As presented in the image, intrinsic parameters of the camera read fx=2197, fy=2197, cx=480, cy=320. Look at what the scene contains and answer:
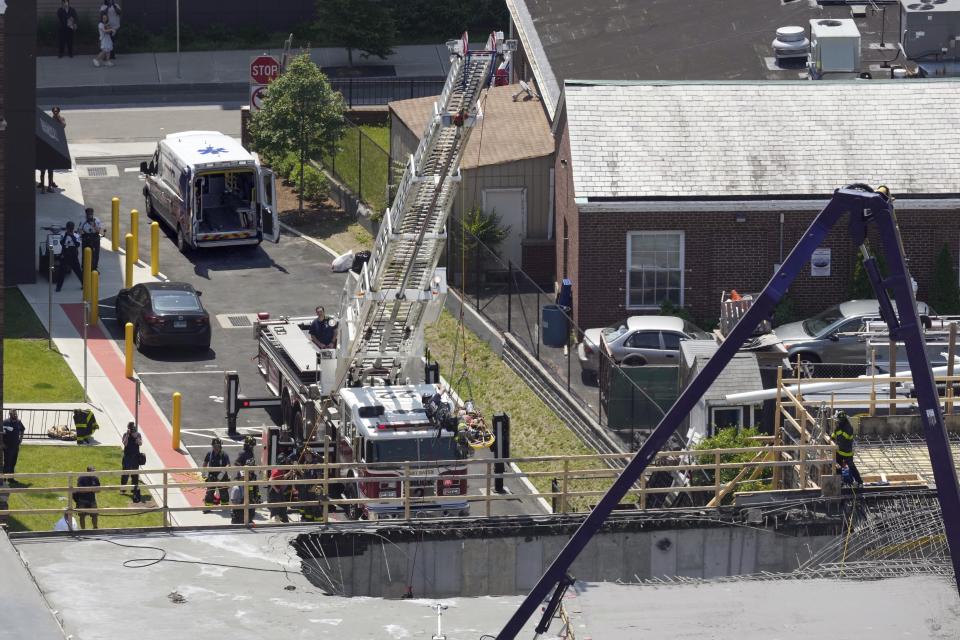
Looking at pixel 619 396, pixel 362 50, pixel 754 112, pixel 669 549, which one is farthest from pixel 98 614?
pixel 362 50

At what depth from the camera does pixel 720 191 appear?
4819 cm

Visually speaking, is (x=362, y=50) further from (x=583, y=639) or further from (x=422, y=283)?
(x=583, y=639)

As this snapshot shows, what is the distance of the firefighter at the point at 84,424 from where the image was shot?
1661 inches

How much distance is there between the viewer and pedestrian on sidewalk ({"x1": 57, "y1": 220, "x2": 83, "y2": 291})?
51.5m

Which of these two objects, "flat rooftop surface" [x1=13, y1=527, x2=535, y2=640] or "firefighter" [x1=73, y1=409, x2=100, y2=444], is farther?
"firefighter" [x1=73, y1=409, x2=100, y2=444]

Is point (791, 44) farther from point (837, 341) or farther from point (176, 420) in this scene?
point (176, 420)

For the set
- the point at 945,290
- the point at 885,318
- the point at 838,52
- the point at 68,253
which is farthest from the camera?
the point at 838,52

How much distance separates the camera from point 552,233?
2100 inches

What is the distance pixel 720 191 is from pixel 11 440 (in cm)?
1714

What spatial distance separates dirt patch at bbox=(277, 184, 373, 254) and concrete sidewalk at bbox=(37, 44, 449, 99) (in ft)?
34.9

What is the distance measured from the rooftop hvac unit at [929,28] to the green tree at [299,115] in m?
14.9

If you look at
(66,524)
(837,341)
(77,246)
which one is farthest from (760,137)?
(66,524)

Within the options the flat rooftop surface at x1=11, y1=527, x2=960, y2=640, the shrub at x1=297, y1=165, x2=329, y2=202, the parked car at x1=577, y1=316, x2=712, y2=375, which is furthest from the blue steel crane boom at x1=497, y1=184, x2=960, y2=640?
the shrub at x1=297, y1=165, x2=329, y2=202

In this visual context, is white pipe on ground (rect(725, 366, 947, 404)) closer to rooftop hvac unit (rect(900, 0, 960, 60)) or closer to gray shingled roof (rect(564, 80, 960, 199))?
gray shingled roof (rect(564, 80, 960, 199))
